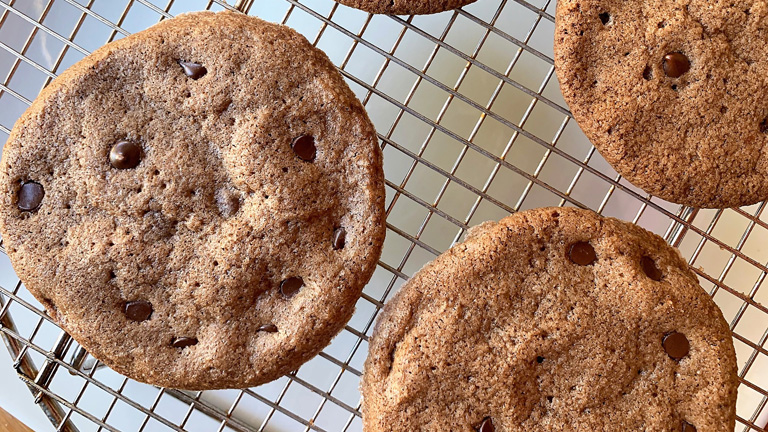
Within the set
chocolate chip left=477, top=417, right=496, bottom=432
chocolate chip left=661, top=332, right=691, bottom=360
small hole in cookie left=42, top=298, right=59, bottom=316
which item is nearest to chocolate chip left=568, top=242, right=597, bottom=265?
chocolate chip left=661, top=332, right=691, bottom=360

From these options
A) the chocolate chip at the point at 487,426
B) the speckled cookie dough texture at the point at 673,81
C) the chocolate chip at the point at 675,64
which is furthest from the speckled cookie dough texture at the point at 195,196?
the chocolate chip at the point at 675,64

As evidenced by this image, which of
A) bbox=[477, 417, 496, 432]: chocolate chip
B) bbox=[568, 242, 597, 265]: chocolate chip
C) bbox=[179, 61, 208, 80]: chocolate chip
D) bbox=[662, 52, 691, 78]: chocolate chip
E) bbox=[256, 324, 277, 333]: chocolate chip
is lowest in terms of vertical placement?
bbox=[256, 324, 277, 333]: chocolate chip

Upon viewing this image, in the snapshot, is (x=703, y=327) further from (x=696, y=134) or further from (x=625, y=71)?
(x=625, y=71)

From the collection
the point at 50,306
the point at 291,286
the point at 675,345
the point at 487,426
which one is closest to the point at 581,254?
the point at 675,345

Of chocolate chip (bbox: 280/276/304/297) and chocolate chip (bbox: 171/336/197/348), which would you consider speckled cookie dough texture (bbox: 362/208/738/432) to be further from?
chocolate chip (bbox: 171/336/197/348)

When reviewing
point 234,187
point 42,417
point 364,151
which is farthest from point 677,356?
point 42,417

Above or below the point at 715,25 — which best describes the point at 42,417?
Result: below

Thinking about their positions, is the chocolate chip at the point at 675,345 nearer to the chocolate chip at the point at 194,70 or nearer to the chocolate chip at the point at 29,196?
the chocolate chip at the point at 194,70
